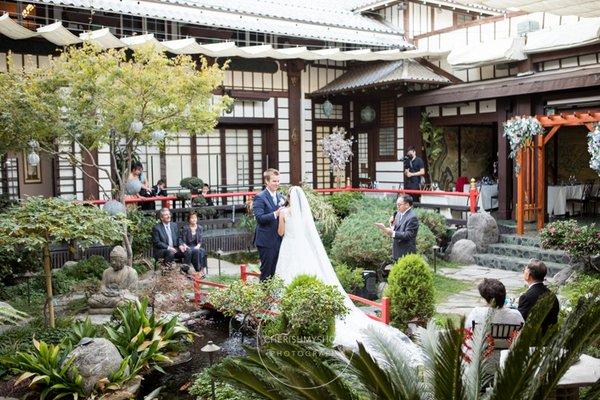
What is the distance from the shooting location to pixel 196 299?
8.75m

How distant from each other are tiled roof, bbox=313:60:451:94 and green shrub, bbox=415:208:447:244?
3595mm

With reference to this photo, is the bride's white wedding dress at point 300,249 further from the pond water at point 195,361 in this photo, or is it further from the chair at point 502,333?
the chair at point 502,333

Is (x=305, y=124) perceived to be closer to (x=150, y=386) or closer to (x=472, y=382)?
(x=150, y=386)

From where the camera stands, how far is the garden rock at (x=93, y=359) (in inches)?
232

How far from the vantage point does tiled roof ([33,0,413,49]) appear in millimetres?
13648

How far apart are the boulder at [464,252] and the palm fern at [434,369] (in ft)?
29.2

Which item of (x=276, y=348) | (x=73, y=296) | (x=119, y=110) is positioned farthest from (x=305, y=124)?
(x=276, y=348)

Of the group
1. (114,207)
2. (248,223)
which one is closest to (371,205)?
(248,223)

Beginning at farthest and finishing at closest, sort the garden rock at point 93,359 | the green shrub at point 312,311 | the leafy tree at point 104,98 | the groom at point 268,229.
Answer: the leafy tree at point 104,98 → the groom at point 268,229 → the green shrub at point 312,311 → the garden rock at point 93,359

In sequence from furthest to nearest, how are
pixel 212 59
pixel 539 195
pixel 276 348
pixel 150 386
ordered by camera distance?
pixel 212 59 < pixel 539 195 < pixel 150 386 < pixel 276 348

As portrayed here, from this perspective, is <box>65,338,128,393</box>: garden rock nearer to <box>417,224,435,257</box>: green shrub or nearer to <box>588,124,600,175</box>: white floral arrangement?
<box>417,224,435,257</box>: green shrub

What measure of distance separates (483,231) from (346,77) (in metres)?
6.57

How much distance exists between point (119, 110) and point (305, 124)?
8341 mm

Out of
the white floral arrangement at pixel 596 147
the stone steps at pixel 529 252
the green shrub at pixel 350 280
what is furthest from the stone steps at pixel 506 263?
the green shrub at pixel 350 280
